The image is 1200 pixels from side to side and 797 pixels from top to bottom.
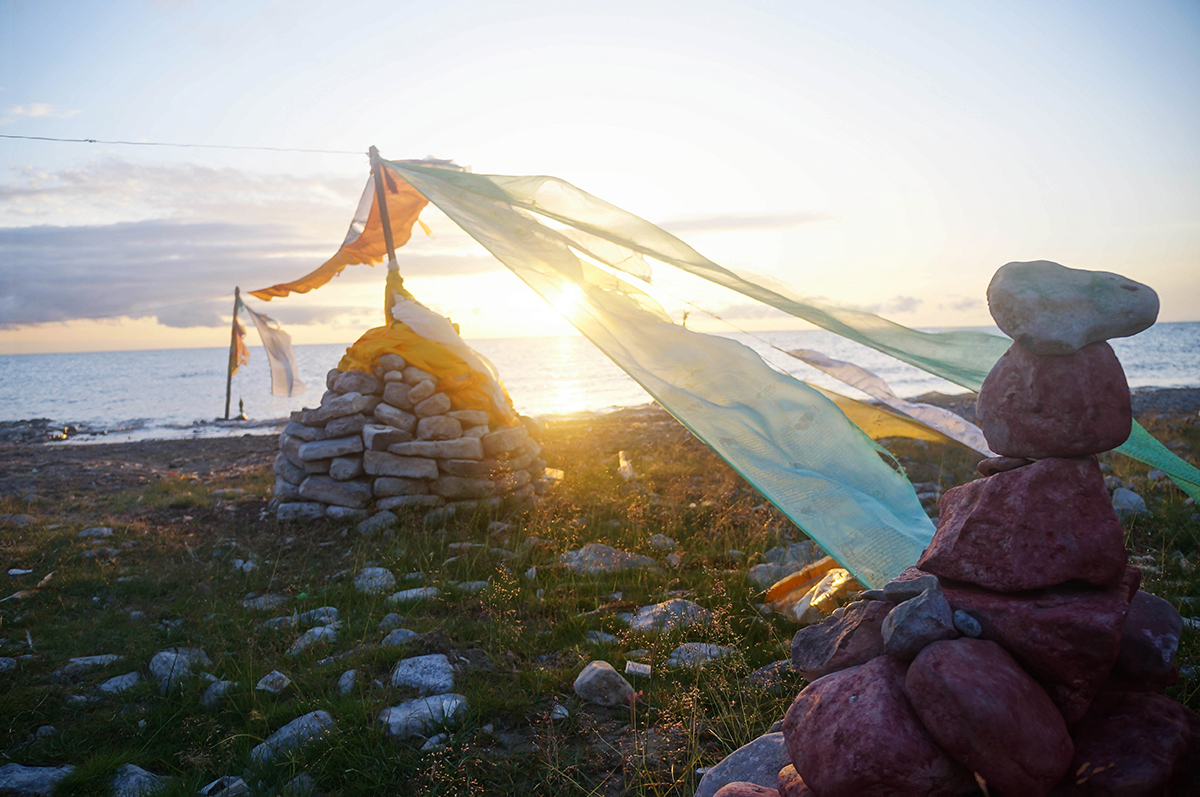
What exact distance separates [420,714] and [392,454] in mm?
4109

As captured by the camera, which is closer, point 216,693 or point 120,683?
point 216,693

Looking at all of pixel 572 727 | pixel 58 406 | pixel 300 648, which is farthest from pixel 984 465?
pixel 58 406

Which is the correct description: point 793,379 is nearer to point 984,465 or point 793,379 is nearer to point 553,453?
point 984,465

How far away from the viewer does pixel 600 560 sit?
18.6ft

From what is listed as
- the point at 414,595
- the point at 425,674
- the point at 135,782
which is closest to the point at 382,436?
the point at 414,595

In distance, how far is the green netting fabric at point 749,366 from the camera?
10.9 ft

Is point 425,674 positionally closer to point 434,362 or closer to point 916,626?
point 916,626

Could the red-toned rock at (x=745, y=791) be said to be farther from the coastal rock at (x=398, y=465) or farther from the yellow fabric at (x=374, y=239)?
the yellow fabric at (x=374, y=239)

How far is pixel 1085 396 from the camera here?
232 cm

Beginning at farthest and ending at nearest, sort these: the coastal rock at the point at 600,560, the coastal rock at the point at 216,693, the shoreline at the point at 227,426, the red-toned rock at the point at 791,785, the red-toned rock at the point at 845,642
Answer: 1. the shoreline at the point at 227,426
2. the coastal rock at the point at 600,560
3. the coastal rock at the point at 216,693
4. the red-toned rock at the point at 845,642
5. the red-toned rock at the point at 791,785

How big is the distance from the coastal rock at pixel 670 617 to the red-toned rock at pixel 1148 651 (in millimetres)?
2437

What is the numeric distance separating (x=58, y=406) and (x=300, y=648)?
125ft

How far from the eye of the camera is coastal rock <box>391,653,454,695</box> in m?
3.76

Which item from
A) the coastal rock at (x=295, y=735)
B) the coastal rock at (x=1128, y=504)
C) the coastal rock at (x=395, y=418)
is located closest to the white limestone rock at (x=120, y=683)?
the coastal rock at (x=295, y=735)
